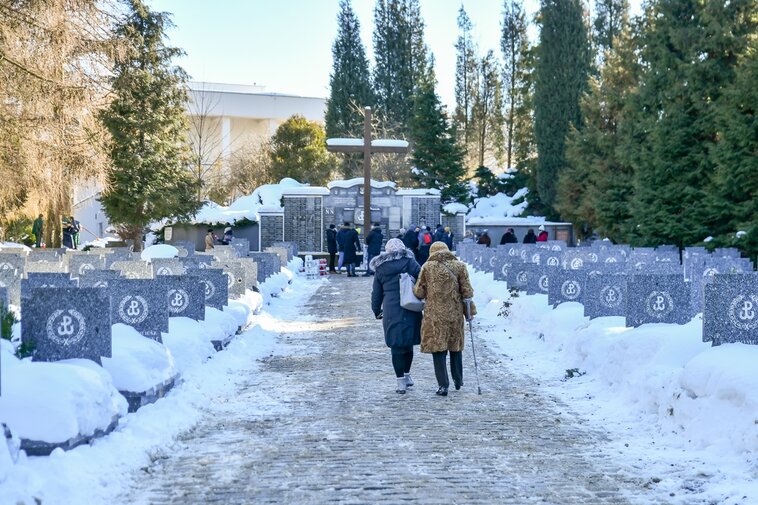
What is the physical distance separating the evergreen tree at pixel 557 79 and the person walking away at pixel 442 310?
43681 millimetres

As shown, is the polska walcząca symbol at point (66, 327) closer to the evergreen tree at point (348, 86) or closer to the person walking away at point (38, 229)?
the person walking away at point (38, 229)

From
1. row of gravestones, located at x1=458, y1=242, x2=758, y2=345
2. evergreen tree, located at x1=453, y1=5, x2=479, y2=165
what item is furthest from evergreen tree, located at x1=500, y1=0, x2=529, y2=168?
row of gravestones, located at x1=458, y1=242, x2=758, y2=345

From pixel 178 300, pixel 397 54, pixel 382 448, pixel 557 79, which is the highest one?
pixel 397 54

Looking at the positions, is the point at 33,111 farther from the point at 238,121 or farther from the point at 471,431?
the point at 238,121

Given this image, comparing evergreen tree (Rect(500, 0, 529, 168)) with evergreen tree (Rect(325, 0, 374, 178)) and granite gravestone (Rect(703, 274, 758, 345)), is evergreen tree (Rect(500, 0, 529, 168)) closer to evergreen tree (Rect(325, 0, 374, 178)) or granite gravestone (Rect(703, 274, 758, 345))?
evergreen tree (Rect(325, 0, 374, 178))

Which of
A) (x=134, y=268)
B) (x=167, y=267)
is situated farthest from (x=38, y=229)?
(x=134, y=268)

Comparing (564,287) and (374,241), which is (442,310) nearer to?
(564,287)

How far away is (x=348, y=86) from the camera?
227 feet

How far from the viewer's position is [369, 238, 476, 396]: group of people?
1023 centimetres

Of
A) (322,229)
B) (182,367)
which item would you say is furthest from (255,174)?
(182,367)

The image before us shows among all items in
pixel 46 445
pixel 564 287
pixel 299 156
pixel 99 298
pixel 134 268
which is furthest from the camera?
pixel 299 156

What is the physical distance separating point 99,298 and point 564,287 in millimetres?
9476

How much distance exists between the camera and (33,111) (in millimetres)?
16219

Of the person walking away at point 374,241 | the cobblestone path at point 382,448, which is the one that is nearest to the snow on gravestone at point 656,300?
the cobblestone path at point 382,448
